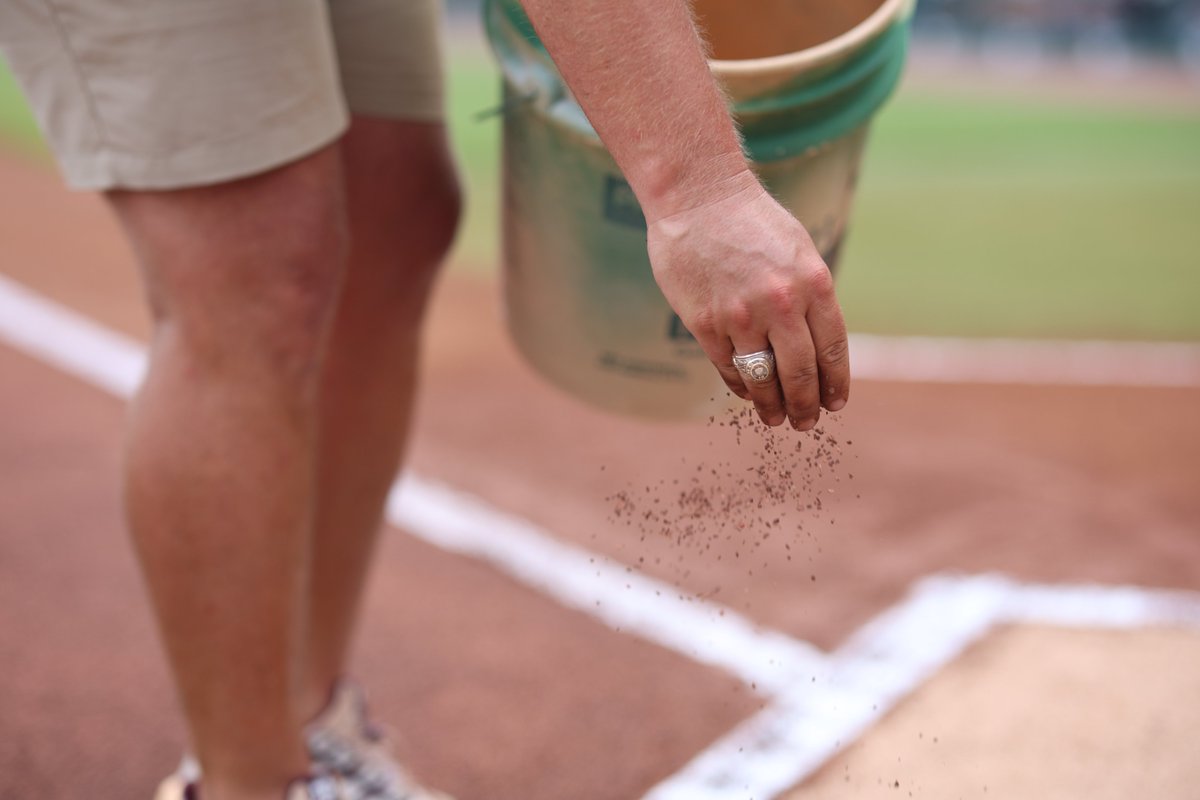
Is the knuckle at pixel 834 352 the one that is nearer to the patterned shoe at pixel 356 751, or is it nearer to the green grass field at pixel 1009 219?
the patterned shoe at pixel 356 751

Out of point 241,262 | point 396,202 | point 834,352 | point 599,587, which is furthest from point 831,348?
point 599,587

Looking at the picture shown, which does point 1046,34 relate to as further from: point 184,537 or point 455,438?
point 184,537

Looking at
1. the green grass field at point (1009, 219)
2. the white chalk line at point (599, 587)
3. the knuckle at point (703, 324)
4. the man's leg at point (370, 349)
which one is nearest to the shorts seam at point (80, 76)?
the man's leg at point (370, 349)

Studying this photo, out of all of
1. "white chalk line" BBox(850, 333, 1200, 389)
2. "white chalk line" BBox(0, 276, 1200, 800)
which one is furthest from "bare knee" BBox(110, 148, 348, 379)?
"white chalk line" BBox(850, 333, 1200, 389)

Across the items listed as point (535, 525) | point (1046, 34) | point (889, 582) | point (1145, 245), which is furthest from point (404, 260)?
point (1046, 34)

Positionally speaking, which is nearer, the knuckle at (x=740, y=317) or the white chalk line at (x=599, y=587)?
the knuckle at (x=740, y=317)

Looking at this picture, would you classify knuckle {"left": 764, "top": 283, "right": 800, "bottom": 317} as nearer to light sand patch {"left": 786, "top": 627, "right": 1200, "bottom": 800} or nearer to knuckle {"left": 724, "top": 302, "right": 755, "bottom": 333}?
knuckle {"left": 724, "top": 302, "right": 755, "bottom": 333}
